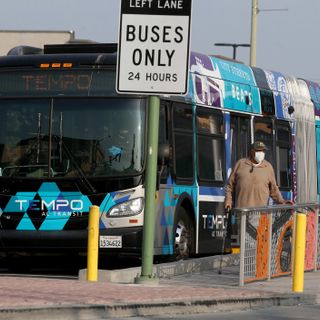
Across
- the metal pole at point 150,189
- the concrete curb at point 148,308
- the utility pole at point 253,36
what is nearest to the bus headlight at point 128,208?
the metal pole at point 150,189

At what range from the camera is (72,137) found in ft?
51.9

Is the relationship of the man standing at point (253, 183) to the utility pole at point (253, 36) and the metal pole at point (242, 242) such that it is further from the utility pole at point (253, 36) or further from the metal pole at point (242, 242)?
the utility pole at point (253, 36)

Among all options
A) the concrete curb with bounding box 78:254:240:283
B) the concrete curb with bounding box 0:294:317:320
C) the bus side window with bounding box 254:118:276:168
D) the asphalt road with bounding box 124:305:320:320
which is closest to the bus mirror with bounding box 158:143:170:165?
the concrete curb with bounding box 78:254:240:283

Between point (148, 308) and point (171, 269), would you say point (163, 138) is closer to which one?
point (171, 269)

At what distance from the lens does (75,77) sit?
16.1m

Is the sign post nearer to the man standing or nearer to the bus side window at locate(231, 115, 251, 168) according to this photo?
the man standing

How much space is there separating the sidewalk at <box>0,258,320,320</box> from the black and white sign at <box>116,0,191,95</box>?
7.12 feet

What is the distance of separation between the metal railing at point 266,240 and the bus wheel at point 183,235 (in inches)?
76.2

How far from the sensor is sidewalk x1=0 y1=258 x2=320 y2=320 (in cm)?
1016

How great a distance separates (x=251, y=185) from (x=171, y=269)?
7.12 feet

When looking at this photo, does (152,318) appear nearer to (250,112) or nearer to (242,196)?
(242,196)

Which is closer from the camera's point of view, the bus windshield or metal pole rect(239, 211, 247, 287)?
metal pole rect(239, 211, 247, 287)

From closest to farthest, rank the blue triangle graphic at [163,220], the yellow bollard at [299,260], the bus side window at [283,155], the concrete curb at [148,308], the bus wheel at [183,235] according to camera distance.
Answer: the concrete curb at [148,308], the yellow bollard at [299,260], the blue triangle graphic at [163,220], the bus wheel at [183,235], the bus side window at [283,155]

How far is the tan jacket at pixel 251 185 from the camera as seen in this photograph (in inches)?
650
